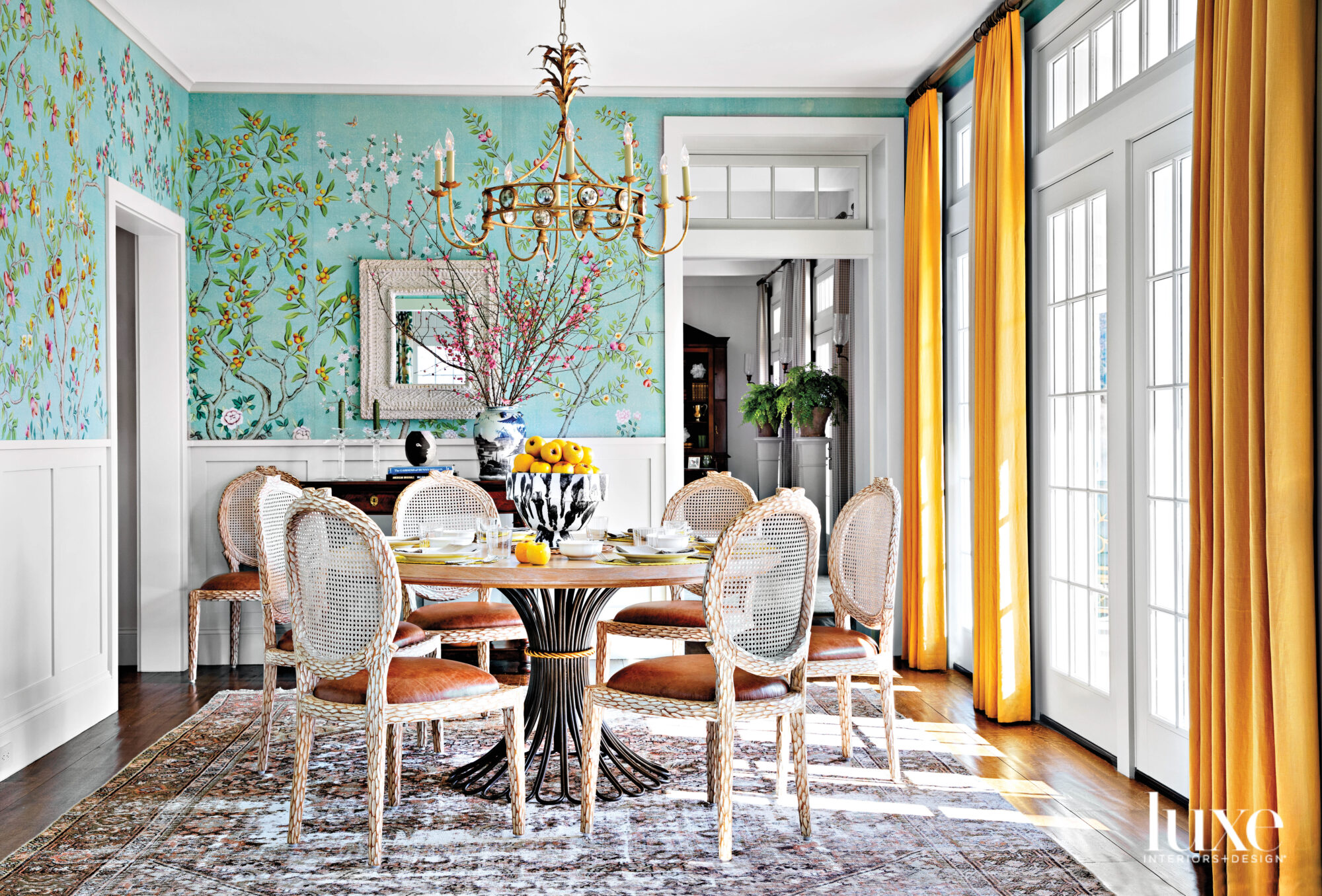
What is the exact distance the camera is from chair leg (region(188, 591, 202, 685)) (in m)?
4.71

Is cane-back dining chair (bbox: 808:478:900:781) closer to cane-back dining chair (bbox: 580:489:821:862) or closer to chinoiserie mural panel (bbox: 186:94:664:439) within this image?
cane-back dining chair (bbox: 580:489:821:862)

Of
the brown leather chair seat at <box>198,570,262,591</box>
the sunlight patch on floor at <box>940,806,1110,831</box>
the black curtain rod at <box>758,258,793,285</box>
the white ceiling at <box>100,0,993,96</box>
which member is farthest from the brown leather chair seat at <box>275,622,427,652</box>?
the black curtain rod at <box>758,258,793,285</box>

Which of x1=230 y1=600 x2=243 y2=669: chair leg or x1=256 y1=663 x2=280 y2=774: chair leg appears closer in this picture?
x1=256 y1=663 x2=280 y2=774: chair leg

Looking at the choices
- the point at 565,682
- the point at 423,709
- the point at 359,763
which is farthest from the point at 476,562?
the point at 359,763

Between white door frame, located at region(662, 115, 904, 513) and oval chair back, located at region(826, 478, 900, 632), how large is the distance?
1.88 meters

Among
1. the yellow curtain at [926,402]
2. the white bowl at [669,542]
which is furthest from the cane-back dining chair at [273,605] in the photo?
the yellow curtain at [926,402]

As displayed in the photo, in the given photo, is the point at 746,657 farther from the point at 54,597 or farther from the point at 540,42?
the point at 540,42

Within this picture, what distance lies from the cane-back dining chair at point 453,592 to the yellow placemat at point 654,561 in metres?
0.60

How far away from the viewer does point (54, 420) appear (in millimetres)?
3816

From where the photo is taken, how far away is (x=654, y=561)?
2824mm

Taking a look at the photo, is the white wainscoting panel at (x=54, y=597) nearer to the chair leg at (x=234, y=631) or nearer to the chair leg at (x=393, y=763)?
the chair leg at (x=234, y=631)

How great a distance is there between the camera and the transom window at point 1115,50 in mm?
3064

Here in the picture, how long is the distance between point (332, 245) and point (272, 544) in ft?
8.02

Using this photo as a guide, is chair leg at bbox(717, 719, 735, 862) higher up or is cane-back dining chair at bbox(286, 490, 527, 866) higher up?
cane-back dining chair at bbox(286, 490, 527, 866)
